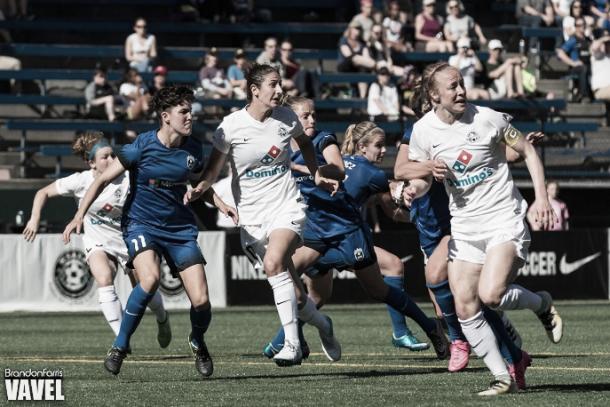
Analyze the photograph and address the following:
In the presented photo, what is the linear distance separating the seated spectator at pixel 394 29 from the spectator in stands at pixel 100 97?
5835 millimetres

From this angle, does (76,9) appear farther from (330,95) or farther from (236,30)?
(330,95)

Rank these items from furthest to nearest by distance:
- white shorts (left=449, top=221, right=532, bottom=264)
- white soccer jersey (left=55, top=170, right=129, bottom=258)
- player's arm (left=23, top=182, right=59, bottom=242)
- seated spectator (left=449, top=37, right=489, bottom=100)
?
seated spectator (left=449, top=37, right=489, bottom=100), white soccer jersey (left=55, top=170, right=129, bottom=258), player's arm (left=23, top=182, right=59, bottom=242), white shorts (left=449, top=221, right=532, bottom=264)

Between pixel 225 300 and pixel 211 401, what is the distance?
12877mm

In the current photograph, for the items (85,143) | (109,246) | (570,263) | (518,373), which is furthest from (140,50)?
(518,373)

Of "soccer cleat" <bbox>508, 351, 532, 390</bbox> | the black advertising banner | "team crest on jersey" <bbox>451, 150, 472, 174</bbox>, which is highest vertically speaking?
"team crest on jersey" <bbox>451, 150, 472, 174</bbox>

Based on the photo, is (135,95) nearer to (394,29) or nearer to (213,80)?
(213,80)

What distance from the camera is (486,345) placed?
916 cm

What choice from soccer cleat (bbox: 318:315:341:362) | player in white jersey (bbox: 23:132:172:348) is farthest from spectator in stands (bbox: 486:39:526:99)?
soccer cleat (bbox: 318:315:341:362)

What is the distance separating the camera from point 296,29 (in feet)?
94.9

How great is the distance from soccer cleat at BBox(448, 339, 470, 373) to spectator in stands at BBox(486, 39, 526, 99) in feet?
Result: 53.8

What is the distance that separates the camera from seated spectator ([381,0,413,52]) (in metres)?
28.0

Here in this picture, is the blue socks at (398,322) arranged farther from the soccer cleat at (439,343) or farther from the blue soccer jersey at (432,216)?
the blue soccer jersey at (432,216)

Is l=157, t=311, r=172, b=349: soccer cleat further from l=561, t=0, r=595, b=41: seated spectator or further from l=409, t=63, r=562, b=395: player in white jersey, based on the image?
l=561, t=0, r=595, b=41: seated spectator

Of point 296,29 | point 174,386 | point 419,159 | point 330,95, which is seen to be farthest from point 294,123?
point 296,29
